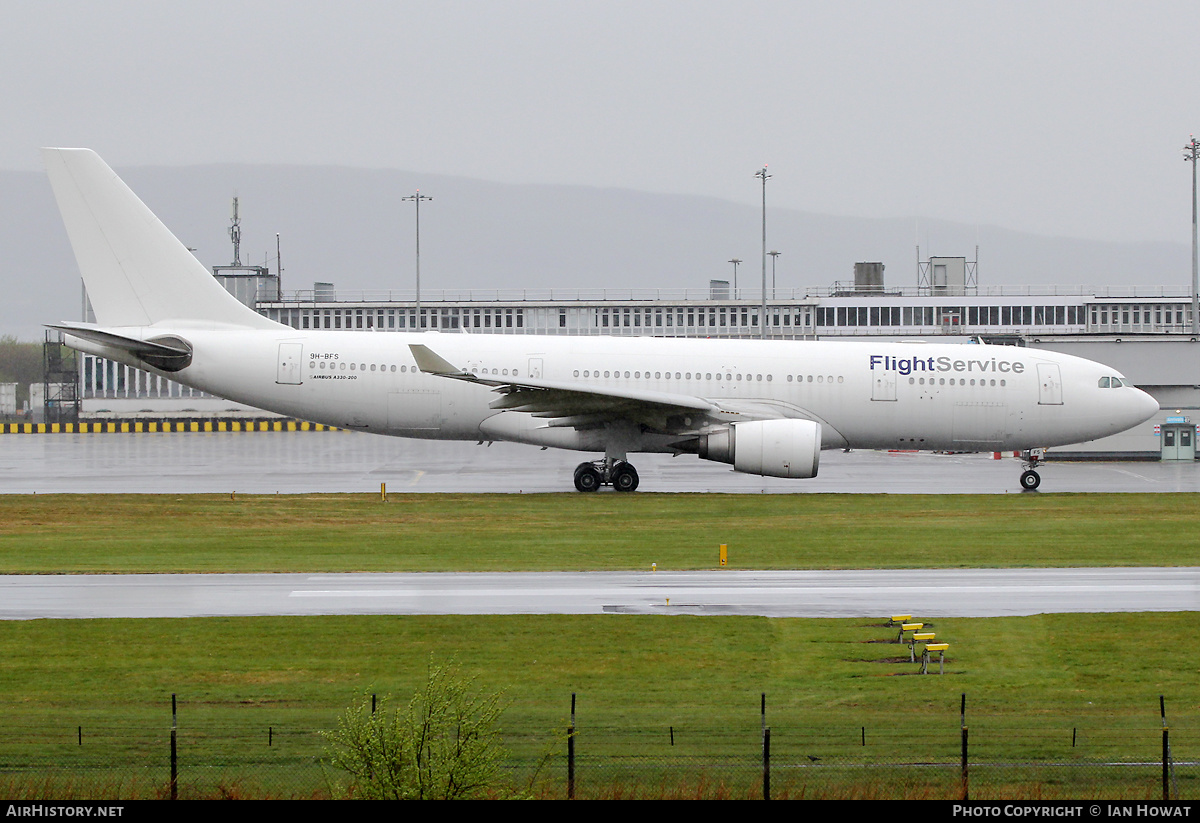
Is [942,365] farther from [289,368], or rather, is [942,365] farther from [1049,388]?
[289,368]

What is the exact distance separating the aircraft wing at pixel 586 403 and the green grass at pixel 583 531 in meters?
2.10

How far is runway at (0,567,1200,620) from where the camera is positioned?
18.2m

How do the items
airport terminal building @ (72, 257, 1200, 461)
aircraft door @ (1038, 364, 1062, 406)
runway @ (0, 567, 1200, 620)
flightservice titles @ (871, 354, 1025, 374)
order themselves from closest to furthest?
runway @ (0, 567, 1200, 620)
flightservice titles @ (871, 354, 1025, 374)
aircraft door @ (1038, 364, 1062, 406)
airport terminal building @ (72, 257, 1200, 461)

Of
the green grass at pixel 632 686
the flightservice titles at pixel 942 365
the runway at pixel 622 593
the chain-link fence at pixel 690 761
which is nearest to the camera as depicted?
the chain-link fence at pixel 690 761

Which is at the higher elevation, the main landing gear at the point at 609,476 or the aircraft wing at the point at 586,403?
the aircraft wing at the point at 586,403

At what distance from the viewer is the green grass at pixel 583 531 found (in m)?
22.8

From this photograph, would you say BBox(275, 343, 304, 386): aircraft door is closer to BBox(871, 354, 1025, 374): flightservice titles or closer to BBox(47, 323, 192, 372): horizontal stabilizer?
BBox(47, 323, 192, 372): horizontal stabilizer

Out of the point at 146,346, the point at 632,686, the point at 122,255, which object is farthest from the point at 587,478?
the point at 632,686

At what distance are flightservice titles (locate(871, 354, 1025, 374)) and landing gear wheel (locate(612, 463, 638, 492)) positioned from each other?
285 inches

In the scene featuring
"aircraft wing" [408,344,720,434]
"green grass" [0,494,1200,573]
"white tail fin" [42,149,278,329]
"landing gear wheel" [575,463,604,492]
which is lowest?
"green grass" [0,494,1200,573]

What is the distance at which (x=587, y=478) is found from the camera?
34.6 metres

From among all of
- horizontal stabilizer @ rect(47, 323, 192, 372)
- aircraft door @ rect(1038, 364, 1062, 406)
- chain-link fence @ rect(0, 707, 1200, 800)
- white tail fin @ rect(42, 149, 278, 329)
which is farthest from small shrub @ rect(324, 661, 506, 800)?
aircraft door @ rect(1038, 364, 1062, 406)

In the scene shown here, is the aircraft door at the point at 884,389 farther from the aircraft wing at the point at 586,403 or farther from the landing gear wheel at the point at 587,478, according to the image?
the landing gear wheel at the point at 587,478
